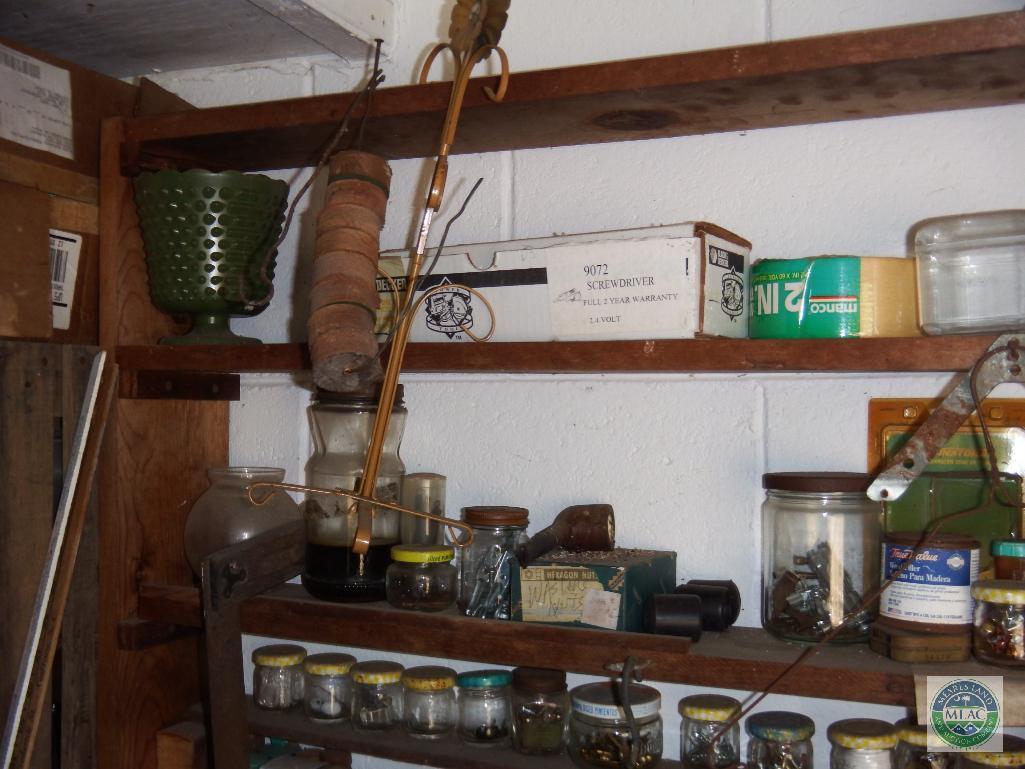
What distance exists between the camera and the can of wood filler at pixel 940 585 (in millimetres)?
971

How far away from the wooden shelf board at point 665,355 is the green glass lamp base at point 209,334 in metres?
0.07

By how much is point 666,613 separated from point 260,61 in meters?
1.06

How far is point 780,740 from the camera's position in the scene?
3.46 ft

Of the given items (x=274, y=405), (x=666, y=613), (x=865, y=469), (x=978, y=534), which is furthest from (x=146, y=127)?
(x=978, y=534)

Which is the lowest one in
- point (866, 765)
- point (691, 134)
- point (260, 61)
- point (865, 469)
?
point (866, 765)

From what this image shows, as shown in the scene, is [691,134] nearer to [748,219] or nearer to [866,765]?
[748,219]

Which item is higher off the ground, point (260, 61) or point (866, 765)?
point (260, 61)

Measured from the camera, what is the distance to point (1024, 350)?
2.94 feet

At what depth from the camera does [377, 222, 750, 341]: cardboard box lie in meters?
1.04

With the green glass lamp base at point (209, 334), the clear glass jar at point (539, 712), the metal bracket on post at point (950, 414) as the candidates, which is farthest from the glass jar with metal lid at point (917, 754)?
the green glass lamp base at point (209, 334)

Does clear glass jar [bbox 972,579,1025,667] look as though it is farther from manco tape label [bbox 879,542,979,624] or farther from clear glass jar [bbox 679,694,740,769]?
clear glass jar [bbox 679,694,740,769]

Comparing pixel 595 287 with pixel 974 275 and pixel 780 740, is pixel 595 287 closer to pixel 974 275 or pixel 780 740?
pixel 974 275

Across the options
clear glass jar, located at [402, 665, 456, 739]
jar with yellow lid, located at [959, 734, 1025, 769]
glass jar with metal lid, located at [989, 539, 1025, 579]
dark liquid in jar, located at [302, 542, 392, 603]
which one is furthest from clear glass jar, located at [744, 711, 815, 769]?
dark liquid in jar, located at [302, 542, 392, 603]

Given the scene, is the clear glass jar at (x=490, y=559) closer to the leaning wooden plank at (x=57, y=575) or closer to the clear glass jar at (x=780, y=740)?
the clear glass jar at (x=780, y=740)
